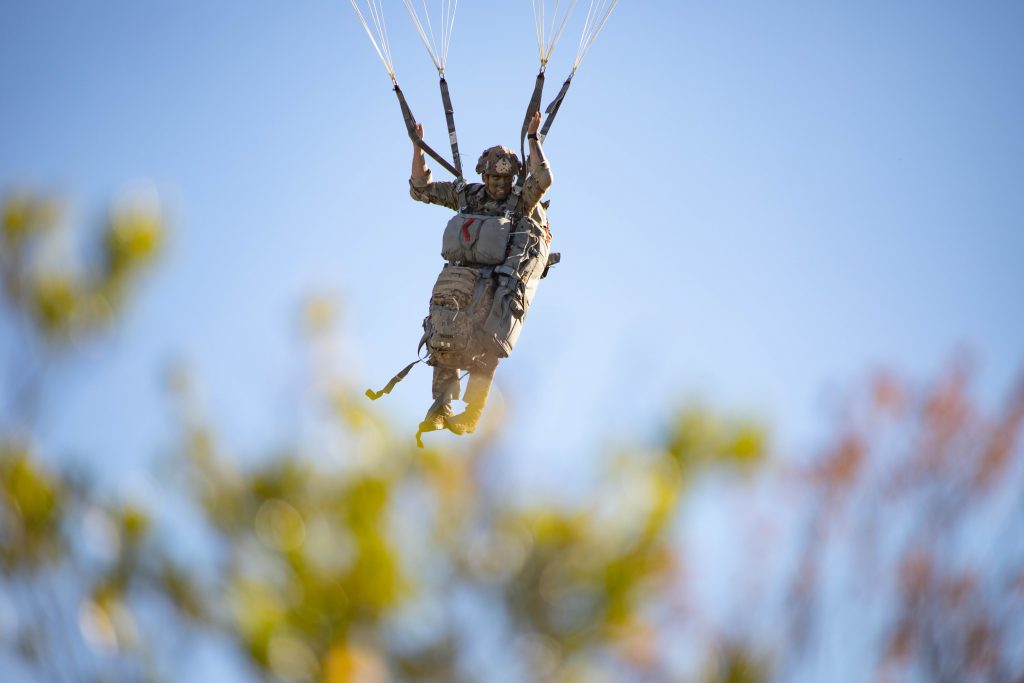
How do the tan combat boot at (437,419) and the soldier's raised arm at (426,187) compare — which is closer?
the tan combat boot at (437,419)

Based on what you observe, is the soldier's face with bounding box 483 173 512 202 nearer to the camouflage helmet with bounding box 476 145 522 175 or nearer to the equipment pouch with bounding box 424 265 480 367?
the camouflage helmet with bounding box 476 145 522 175

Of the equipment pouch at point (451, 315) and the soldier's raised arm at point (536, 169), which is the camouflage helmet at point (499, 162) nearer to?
the soldier's raised arm at point (536, 169)

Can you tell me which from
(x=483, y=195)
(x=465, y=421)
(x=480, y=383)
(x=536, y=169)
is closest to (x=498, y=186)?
(x=483, y=195)

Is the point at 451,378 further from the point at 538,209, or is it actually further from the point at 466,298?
the point at 538,209

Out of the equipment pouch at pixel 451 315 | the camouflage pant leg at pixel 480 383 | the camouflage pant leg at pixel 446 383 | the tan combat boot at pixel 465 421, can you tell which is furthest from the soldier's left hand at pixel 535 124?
the tan combat boot at pixel 465 421

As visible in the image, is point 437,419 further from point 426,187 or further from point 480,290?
point 426,187

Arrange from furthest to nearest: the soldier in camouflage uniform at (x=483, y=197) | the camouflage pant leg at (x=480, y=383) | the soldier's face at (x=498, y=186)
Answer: the soldier's face at (x=498, y=186) → the camouflage pant leg at (x=480, y=383) → the soldier in camouflage uniform at (x=483, y=197)
